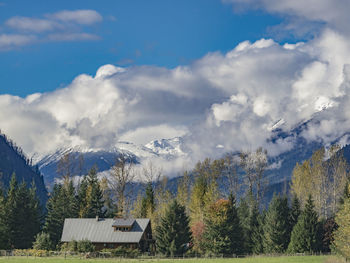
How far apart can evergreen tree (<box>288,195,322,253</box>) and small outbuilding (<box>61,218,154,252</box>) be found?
25.9 m

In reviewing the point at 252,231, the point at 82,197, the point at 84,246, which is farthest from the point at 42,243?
the point at 252,231

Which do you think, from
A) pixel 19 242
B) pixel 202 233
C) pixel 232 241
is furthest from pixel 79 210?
pixel 232 241

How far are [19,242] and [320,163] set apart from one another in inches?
2828

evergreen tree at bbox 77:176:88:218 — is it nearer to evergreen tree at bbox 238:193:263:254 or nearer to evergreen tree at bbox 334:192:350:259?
evergreen tree at bbox 238:193:263:254

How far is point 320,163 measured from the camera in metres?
127

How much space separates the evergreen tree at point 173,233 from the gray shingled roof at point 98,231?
7.45 m

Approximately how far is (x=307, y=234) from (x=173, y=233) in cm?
2350

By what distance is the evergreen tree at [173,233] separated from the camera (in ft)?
291

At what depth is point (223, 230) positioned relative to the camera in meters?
91.9

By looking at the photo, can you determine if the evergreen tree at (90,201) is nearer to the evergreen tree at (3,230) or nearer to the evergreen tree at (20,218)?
the evergreen tree at (20,218)

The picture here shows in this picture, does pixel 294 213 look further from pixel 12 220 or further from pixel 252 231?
pixel 12 220

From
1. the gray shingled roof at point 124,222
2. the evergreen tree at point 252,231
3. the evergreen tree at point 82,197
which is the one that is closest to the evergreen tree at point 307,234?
the evergreen tree at point 252,231

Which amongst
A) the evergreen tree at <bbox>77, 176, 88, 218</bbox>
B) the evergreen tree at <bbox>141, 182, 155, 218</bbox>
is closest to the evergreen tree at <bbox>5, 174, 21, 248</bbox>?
the evergreen tree at <bbox>77, 176, 88, 218</bbox>

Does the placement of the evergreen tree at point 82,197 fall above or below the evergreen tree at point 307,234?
above
